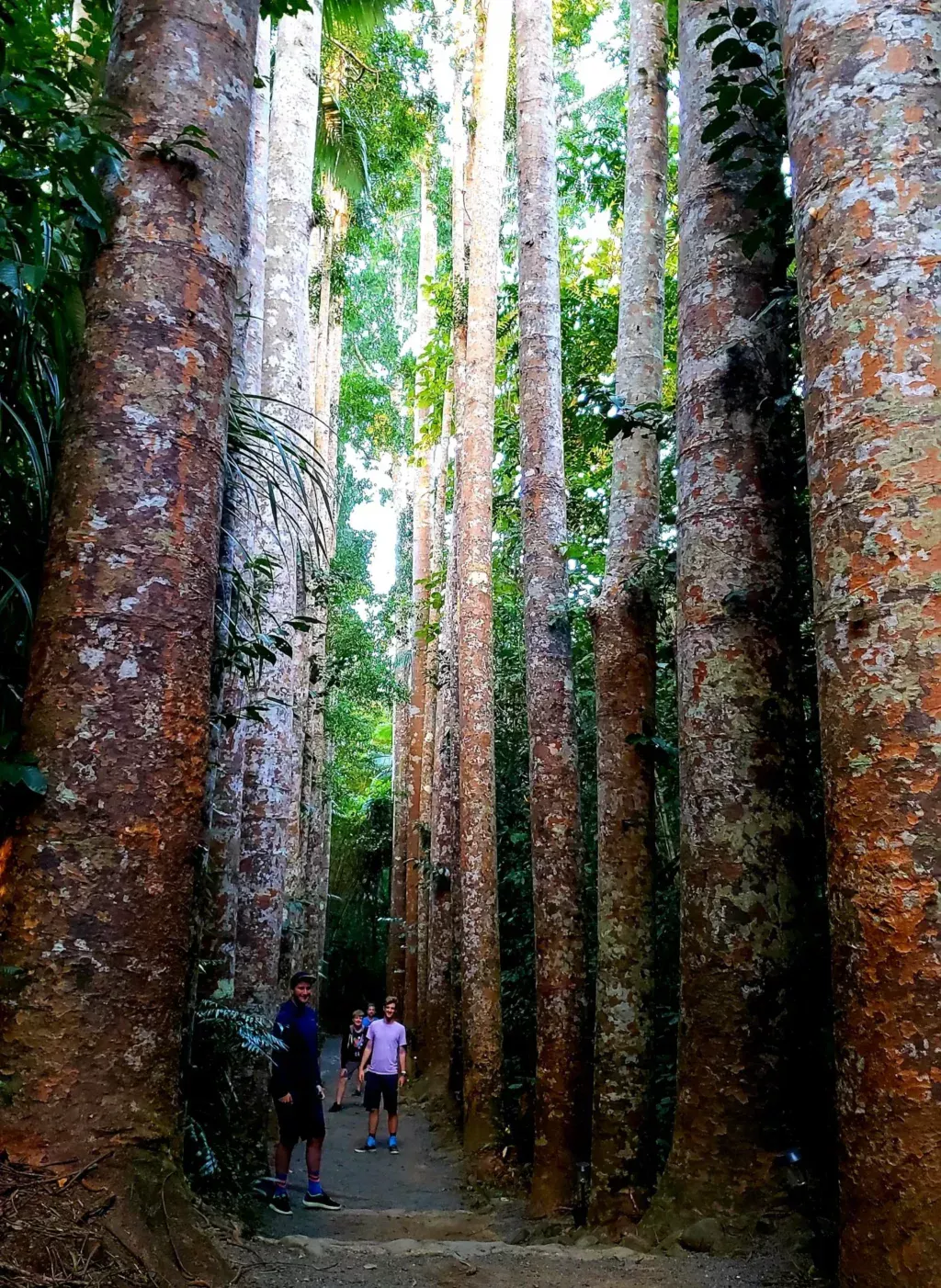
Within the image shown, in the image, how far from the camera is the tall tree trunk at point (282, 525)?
7.03 meters

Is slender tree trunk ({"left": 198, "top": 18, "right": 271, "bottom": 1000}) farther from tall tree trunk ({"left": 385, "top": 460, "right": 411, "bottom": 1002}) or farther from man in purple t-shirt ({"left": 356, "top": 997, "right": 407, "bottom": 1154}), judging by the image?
tall tree trunk ({"left": 385, "top": 460, "right": 411, "bottom": 1002})

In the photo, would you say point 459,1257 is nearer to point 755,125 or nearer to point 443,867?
point 755,125

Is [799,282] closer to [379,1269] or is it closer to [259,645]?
[259,645]

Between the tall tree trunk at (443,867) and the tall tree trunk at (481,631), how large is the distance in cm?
180

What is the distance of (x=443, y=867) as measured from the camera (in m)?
11.5

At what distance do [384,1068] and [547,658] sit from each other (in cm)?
518

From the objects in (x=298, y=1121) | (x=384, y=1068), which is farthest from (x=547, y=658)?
(x=384, y=1068)

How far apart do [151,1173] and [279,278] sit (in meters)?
7.44

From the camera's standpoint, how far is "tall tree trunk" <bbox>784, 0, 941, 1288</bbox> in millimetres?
1804

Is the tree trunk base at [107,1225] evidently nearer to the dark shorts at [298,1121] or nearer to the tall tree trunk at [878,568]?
the tall tree trunk at [878,568]

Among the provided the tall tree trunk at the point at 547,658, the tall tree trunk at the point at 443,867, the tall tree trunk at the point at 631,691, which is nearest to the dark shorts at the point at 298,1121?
the tall tree trunk at the point at 547,658

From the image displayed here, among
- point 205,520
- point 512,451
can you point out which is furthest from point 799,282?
point 512,451

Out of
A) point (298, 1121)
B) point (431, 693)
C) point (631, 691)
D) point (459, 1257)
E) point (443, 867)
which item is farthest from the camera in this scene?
point (431, 693)

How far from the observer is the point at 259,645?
3568mm
